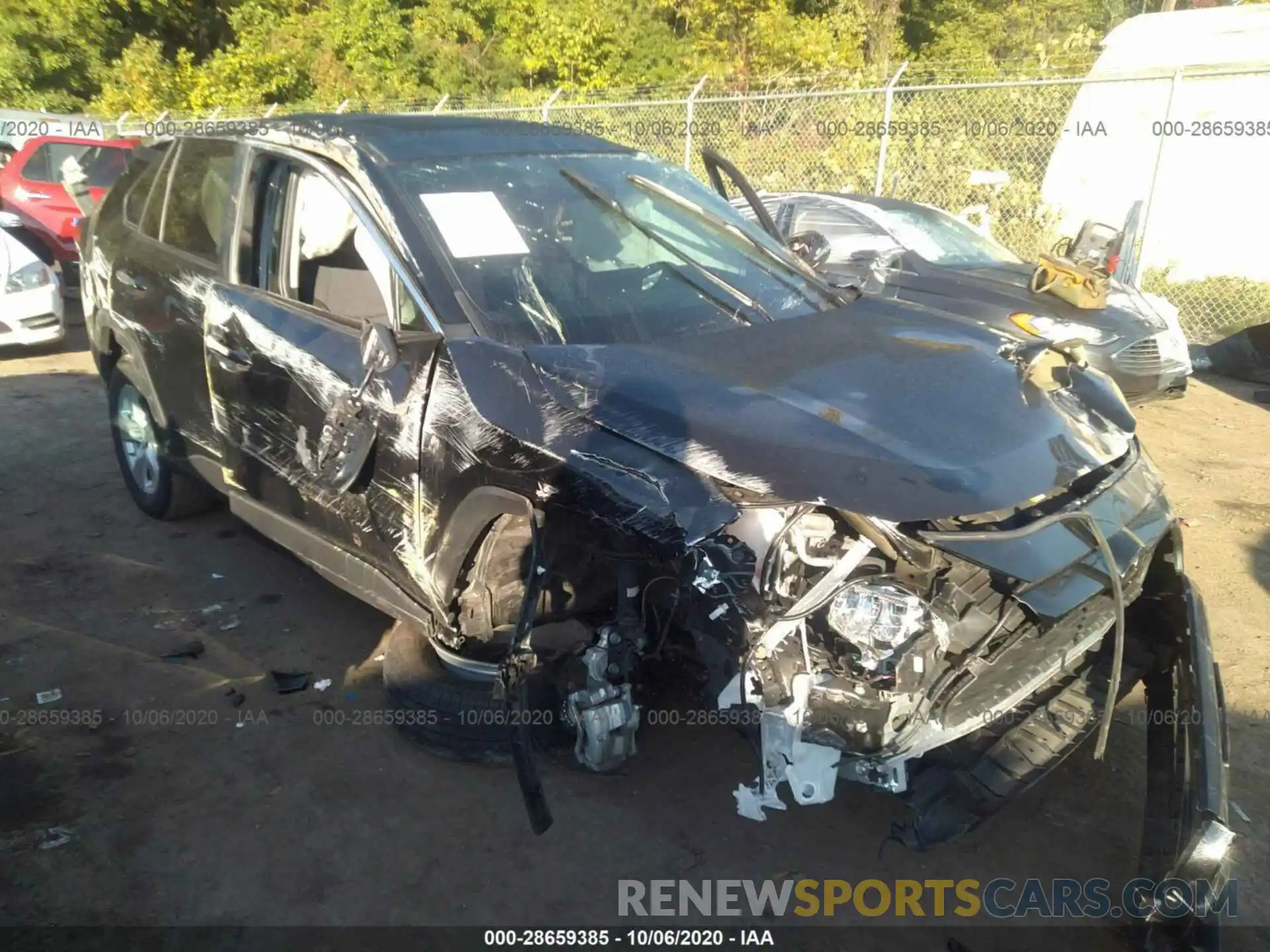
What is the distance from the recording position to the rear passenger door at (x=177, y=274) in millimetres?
A: 4090

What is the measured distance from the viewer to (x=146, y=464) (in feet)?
17.1

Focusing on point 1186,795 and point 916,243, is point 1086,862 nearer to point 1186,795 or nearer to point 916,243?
point 1186,795

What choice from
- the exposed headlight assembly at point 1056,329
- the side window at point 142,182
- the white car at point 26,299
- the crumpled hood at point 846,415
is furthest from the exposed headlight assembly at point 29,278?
the exposed headlight assembly at point 1056,329

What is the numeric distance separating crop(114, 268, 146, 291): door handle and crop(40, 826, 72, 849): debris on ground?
8.23 feet

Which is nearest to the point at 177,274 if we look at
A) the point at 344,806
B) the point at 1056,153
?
the point at 344,806

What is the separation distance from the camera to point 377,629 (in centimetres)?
421

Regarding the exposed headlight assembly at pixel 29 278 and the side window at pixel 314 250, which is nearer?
the side window at pixel 314 250

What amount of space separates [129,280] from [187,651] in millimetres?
1859

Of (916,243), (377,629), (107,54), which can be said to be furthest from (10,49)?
(377,629)

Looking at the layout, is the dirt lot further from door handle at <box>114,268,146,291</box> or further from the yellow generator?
the yellow generator

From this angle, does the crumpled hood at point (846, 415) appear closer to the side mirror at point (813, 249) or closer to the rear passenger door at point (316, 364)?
the rear passenger door at point (316, 364)

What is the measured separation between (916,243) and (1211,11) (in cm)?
754

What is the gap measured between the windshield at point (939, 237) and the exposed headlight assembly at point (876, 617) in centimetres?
599

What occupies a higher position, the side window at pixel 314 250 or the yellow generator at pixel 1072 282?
the side window at pixel 314 250
